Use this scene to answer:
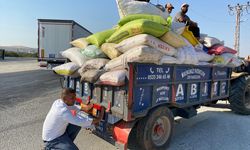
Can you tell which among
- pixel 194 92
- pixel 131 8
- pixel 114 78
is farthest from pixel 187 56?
pixel 114 78

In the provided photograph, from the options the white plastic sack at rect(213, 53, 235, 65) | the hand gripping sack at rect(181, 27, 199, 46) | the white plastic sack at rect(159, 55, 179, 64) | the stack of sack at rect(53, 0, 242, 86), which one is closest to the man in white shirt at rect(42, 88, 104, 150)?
the stack of sack at rect(53, 0, 242, 86)

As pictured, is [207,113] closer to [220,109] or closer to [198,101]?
[220,109]

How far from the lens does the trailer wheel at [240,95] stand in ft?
20.6

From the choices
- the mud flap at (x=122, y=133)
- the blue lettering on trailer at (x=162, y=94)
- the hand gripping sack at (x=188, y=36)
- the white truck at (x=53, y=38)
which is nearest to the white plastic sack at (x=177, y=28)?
the hand gripping sack at (x=188, y=36)

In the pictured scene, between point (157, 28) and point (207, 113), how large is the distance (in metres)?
3.97

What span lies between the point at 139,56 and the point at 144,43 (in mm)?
280

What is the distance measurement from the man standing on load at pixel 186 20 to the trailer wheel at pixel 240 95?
5.20ft

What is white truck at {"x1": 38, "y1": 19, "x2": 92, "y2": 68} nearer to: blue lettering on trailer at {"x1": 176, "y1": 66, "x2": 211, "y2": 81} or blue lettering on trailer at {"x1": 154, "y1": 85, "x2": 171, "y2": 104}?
blue lettering on trailer at {"x1": 176, "y1": 66, "x2": 211, "y2": 81}

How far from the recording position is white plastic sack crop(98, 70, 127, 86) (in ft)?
11.0

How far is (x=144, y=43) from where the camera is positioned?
3.62m

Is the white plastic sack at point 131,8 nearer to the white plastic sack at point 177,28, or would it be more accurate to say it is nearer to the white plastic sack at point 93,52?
the white plastic sack at point 177,28

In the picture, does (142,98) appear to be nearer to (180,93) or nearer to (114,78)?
(114,78)

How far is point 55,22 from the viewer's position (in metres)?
13.7

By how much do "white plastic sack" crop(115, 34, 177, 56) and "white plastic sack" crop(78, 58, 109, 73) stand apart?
0.34 metres
